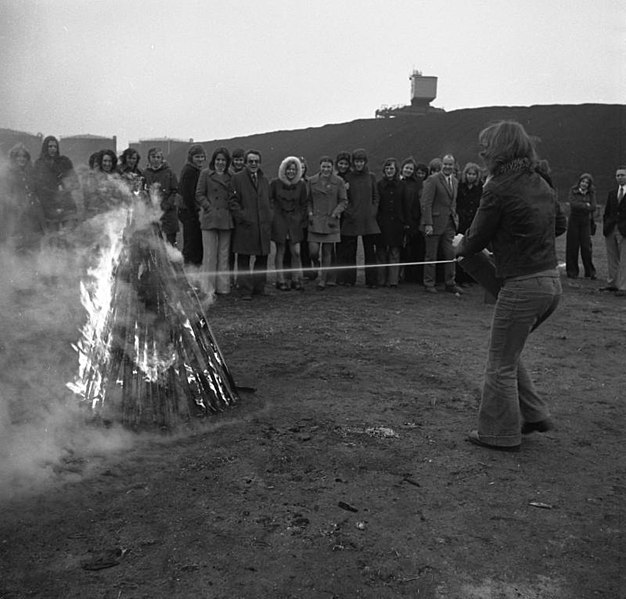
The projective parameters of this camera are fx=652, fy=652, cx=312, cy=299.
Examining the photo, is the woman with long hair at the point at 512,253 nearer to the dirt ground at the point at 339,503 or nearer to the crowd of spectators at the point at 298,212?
the dirt ground at the point at 339,503

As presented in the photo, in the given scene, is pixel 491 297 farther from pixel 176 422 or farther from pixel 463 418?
pixel 176 422

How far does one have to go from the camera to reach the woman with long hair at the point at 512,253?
391 cm

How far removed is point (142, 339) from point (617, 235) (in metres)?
8.77

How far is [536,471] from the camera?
3857 millimetres

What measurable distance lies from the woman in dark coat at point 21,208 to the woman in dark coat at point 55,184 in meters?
0.09

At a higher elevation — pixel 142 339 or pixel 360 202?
pixel 360 202

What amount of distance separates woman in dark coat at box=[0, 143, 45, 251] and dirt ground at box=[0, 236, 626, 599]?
262 centimetres

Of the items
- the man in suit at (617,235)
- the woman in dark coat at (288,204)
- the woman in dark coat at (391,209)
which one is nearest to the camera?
the woman in dark coat at (288,204)

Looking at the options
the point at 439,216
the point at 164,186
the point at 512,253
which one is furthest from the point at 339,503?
the point at 439,216

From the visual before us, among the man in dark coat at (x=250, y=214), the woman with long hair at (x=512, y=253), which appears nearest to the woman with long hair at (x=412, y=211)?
the man in dark coat at (x=250, y=214)

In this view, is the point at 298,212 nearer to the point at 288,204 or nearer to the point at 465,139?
the point at 288,204

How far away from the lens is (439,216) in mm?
9727

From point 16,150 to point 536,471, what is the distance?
5.28 metres

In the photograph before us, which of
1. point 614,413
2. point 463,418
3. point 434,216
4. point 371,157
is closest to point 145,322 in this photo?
point 463,418
